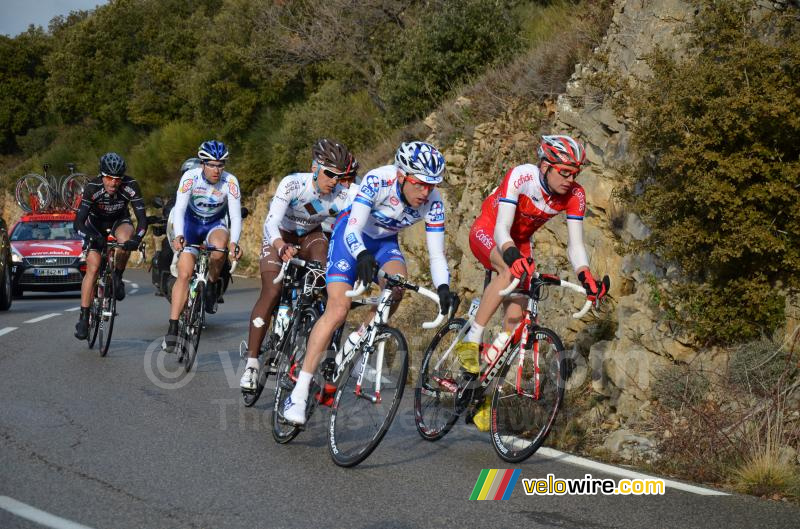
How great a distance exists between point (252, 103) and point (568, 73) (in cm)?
2317

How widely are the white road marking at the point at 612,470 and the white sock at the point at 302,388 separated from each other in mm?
1648

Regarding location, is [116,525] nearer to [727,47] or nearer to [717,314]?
[717,314]

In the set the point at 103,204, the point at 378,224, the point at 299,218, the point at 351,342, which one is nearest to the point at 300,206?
the point at 299,218

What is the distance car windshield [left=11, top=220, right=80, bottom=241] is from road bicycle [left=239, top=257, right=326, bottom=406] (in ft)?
49.8

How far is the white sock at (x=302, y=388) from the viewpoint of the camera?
22.0 ft

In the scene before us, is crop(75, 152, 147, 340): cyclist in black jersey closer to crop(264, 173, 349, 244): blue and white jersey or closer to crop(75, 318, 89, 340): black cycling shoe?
crop(75, 318, 89, 340): black cycling shoe

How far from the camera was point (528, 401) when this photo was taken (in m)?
6.80

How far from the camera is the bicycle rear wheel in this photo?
281 inches

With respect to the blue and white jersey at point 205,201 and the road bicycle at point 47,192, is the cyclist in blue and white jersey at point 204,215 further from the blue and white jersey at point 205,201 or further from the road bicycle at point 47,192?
the road bicycle at point 47,192

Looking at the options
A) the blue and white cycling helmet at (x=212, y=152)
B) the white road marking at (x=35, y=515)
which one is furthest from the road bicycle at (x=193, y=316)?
the white road marking at (x=35, y=515)

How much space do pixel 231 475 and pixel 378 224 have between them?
2070 millimetres

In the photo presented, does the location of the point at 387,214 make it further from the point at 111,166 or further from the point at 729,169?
the point at 111,166

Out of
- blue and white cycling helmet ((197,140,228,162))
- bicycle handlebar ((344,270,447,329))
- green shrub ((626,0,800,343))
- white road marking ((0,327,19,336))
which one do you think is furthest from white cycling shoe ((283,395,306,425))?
white road marking ((0,327,19,336))

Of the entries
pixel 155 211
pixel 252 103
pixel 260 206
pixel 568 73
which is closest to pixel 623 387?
pixel 568 73
